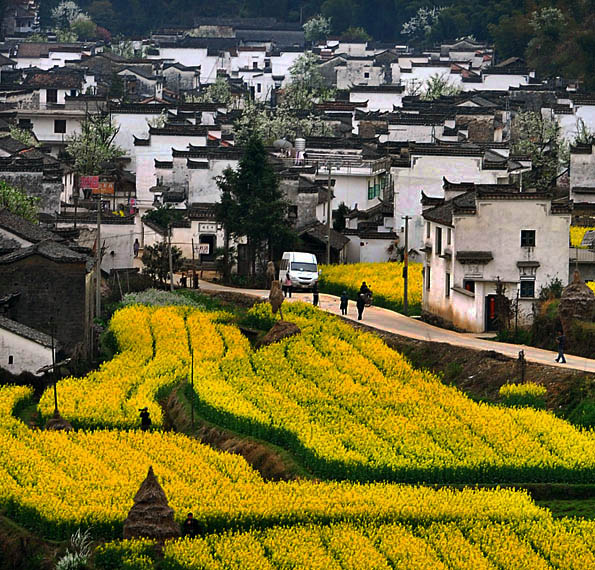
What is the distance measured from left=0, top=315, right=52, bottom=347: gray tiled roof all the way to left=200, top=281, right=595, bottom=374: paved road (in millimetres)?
11932

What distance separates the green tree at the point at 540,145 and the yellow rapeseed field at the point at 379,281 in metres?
15.8

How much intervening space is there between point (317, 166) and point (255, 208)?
1724cm

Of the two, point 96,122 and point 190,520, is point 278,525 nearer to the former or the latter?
point 190,520

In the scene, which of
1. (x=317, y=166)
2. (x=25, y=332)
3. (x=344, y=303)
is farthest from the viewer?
(x=317, y=166)

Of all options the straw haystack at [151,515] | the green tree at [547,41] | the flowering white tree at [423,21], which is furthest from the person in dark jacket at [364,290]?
the flowering white tree at [423,21]

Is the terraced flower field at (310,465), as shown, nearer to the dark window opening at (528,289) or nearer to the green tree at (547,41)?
the dark window opening at (528,289)

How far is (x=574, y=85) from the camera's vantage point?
148m

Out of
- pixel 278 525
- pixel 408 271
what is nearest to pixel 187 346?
pixel 408 271

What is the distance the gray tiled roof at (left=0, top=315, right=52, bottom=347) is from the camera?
69.9m

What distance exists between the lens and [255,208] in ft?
302

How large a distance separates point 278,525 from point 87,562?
4.58 metres

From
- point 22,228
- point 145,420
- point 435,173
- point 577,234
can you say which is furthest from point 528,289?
point 435,173

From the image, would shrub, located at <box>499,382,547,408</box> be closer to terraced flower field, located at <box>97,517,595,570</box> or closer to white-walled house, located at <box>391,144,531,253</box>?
terraced flower field, located at <box>97,517,595,570</box>

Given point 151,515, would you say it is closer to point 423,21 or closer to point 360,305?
point 360,305
